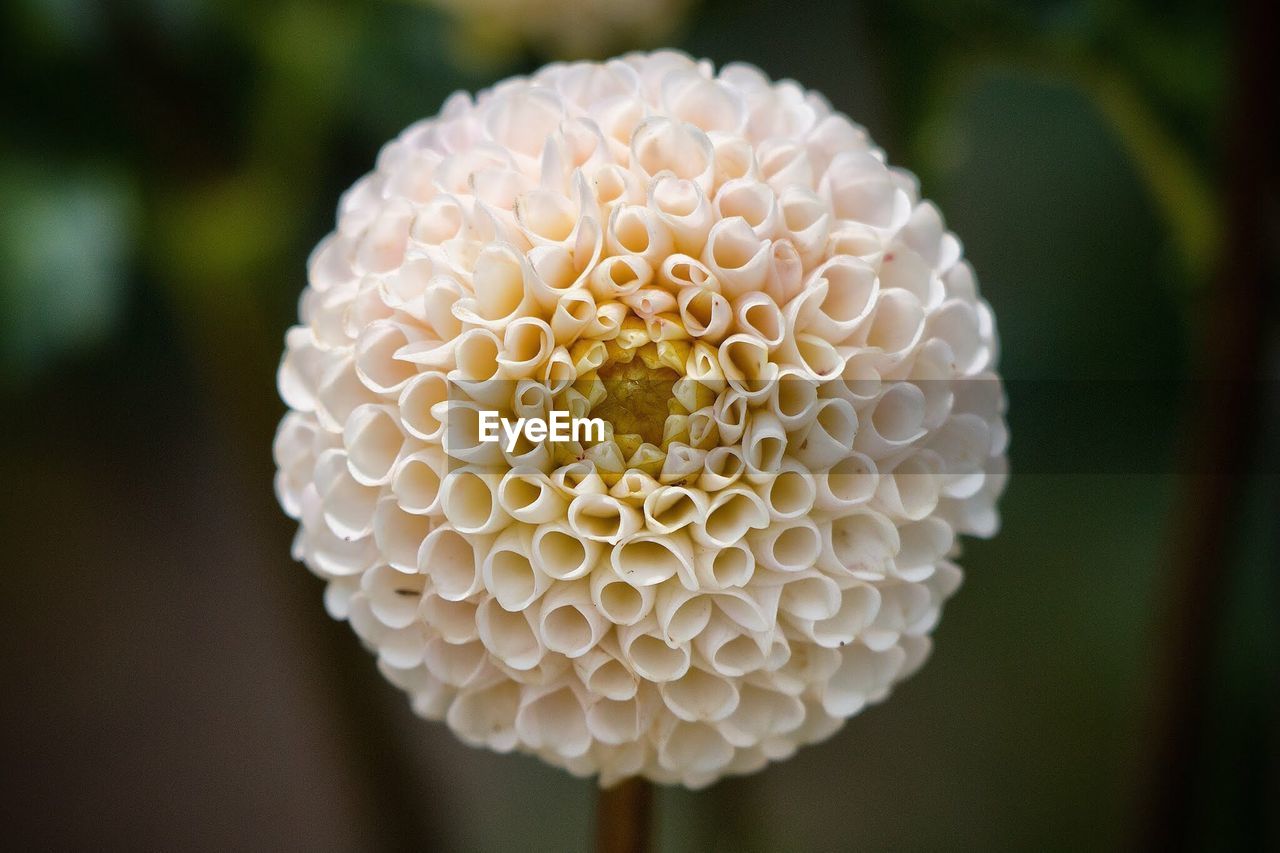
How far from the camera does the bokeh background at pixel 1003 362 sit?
692 millimetres

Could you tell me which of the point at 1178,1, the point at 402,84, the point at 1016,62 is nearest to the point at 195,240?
the point at 402,84

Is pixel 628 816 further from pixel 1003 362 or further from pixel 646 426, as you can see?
pixel 1003 362

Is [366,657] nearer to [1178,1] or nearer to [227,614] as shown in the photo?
[227,614]

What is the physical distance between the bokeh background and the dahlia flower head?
356 millimetres

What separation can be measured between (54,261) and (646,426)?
55 cm

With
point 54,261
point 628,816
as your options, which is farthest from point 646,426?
point 54,261

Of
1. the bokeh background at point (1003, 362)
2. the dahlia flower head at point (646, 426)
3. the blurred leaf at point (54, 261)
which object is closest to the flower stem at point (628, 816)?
the dahlia flower head at point (646, 426)

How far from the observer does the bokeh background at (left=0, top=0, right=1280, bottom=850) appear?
0.69 metres

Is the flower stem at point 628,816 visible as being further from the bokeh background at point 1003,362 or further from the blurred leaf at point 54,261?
the blurred leaf at point 54,261

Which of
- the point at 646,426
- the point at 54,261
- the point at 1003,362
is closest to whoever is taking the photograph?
the point at 646,426

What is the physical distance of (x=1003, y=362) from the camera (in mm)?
844

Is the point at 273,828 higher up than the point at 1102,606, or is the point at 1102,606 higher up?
the point at 1102,606

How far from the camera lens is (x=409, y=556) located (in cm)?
38

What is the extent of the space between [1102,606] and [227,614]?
90cm
